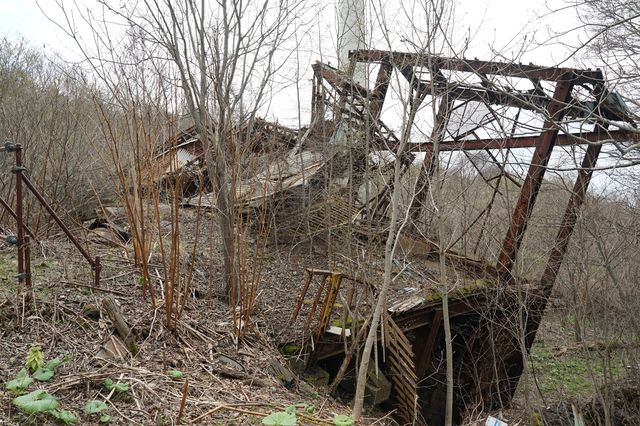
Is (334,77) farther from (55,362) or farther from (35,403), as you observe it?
(35,403)

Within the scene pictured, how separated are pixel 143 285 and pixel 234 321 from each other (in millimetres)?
1073

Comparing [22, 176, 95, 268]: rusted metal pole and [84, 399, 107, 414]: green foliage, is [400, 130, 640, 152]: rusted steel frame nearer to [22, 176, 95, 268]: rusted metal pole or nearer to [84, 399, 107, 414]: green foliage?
[22, 176, 95, 268]: rusted metal pole

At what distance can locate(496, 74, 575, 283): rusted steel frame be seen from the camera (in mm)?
8266

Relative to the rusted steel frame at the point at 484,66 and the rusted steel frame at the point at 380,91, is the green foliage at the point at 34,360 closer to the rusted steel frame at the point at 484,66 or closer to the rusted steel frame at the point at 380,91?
the rusted steel frame at the point at 484,66

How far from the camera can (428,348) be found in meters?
8.91

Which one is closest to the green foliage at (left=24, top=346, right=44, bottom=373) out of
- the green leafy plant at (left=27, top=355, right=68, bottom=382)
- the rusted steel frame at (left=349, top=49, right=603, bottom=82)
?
the green leafy plant at (left=27, top=355, right=68, bottom=382)

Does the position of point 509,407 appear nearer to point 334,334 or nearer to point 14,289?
point 334,334

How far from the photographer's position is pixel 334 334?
7062 mm

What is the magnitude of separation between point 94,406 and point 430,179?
5854 mm

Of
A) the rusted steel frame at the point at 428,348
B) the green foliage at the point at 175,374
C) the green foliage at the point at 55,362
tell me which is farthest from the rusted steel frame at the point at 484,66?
the green foliage at the point at 55,362

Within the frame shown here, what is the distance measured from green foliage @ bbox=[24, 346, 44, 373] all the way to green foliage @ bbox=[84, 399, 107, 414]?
544mm

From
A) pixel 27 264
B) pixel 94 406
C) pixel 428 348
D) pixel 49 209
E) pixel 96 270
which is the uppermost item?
pixel 49 209

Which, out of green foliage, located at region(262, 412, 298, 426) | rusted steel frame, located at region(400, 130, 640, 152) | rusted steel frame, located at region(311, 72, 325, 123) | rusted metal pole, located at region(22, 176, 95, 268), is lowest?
green foliage, located at region(262, 412, 298, 426)

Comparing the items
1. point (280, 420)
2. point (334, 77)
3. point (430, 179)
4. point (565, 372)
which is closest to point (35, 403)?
point (280, 420)
